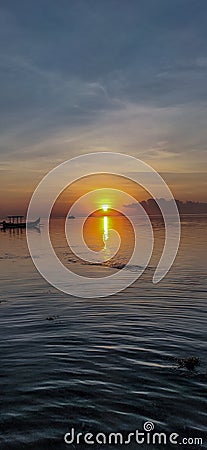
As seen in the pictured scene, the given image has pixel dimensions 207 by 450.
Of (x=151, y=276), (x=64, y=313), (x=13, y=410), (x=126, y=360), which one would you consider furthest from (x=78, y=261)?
(x=13, y=410)

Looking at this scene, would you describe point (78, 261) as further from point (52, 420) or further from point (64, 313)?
point (52, 420)

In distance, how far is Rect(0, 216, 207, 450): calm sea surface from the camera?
961cm

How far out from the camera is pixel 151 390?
1132 centimetres

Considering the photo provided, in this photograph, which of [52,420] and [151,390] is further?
[151,390]

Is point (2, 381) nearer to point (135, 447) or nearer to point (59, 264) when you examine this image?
point (135, 447)

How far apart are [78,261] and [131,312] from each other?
28.3m

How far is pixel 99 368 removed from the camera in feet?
43.2

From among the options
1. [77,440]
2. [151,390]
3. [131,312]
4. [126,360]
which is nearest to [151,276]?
[131,312]

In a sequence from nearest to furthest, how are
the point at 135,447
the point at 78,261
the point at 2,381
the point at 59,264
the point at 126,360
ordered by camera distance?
the point at 135,447, the point at 2,381, the point at 126,360, the point at 59,264, the point at 78,261

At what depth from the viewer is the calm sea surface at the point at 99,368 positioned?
9.61 metres

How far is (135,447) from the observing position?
865 cm

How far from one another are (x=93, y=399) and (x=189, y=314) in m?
11.2

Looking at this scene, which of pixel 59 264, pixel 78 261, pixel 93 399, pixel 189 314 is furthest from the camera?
pixel 78 261

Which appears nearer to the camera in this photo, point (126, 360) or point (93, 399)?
point (93, 399)
